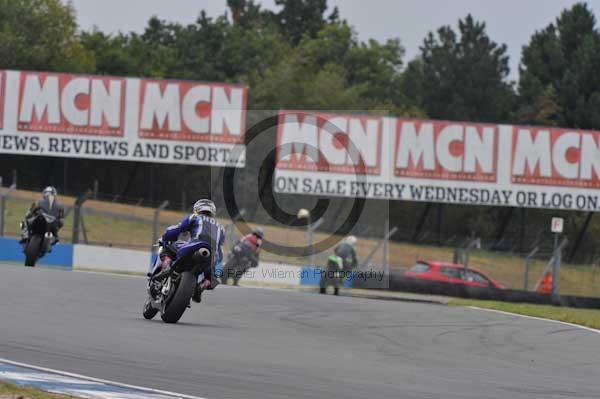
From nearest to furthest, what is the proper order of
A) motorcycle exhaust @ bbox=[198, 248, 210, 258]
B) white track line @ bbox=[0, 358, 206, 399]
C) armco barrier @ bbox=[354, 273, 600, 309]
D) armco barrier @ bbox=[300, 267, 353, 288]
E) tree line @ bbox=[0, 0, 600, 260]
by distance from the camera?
white track line @ bbox=[0, 358, 206, 399], motorcycle exhaust @ bbox=[198, 248, 210, 258], armco barrier @ bbox=[354, 273, 600, 309], armco barrier @ bbox=[300, 267, 353, 288], tree line @ bbox=[0, 0, 600, 260]

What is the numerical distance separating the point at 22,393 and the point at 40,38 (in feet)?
213

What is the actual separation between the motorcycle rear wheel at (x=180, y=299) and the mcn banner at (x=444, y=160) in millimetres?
30819

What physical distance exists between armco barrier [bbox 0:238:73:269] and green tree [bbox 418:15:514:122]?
199 feet

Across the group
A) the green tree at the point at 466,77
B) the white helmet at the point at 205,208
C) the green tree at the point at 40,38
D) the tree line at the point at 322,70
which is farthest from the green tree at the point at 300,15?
the white helmet at the point at 205,208

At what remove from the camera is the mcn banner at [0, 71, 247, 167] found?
4459 centimetres

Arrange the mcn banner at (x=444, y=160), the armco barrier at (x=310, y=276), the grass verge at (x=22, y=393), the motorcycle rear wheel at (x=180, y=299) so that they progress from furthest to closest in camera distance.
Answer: the mcn banner at (x=444, y=160) < the armco barrier at (x=310, y=276) < the motorcycle rear wheel at (x=180, y=299) < the grass verge at (x=22, y=393)

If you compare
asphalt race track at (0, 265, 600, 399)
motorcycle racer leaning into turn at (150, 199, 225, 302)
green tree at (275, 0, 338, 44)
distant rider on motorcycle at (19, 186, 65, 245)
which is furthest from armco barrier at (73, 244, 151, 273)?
green tree at (275, 0, 338, 44)

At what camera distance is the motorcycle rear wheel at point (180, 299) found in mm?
13422

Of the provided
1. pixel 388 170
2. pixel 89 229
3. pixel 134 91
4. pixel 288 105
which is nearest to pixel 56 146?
pixel 134 91

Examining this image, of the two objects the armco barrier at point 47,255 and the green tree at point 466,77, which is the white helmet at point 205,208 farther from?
the green tree at point 466,77

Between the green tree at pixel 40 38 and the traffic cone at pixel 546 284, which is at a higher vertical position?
the green tree at pixel 40 38

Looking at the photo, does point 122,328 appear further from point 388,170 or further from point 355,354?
point 388,170

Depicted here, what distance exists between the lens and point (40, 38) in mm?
71000

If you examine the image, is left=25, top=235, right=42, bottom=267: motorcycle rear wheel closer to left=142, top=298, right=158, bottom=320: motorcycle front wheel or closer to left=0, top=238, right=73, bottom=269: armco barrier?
left=0, top=238, right=73, bottom=269: armco barrier
